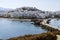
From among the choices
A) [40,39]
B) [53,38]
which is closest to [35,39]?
[40,39]

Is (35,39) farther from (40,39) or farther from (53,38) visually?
(53,38)

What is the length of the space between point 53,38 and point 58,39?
1.52 feet

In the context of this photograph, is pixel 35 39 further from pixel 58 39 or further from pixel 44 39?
pixel 58 39

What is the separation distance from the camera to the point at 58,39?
48.7 feet

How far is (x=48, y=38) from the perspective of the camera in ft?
47.8

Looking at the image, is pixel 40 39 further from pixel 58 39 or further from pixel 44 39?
pixel 58 39

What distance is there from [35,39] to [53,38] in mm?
1539

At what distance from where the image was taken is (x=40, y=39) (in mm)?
14312

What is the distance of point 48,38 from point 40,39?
716mm

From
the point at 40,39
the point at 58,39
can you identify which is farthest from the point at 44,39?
the point at 58,39

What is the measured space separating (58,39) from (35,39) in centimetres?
199

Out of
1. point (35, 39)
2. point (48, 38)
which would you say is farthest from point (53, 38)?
point (35, 39)

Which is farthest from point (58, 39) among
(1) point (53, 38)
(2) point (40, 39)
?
(2) point (40, 39)

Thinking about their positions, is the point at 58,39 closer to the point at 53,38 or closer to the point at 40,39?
the point at 53,38
